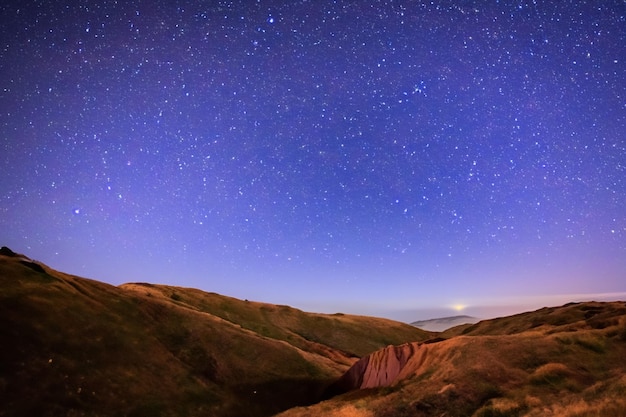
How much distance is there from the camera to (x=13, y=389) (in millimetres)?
34688

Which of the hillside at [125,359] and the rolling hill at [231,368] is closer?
the rolling hill at [231,368]

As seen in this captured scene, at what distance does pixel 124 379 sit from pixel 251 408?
558 inches

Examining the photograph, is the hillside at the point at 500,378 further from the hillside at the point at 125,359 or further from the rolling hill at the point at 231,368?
the hillside at the point at 125,359

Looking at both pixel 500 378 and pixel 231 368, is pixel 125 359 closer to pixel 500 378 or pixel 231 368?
pixel 231 368

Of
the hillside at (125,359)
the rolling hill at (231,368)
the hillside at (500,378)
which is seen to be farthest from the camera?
the hillside at (125,359)

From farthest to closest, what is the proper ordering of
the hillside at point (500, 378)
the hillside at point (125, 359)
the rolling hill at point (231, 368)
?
the hillside at point (125, 359)
the rolling hill at point (231, 368)
the hillside at point (500, 378)

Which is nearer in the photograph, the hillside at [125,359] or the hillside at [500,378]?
the hillside at [500,378]

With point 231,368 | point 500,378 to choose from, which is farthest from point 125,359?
point 500,378

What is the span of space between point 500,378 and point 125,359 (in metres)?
37.3

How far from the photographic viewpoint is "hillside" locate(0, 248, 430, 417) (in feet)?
123

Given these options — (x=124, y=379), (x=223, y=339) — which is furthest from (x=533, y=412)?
(x=223, y=339)

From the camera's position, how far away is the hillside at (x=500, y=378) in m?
27.5


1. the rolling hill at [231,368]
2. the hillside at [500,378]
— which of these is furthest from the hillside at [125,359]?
the hillside at [500,378]

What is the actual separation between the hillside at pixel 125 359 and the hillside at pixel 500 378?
12264 mm
